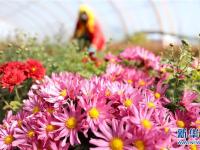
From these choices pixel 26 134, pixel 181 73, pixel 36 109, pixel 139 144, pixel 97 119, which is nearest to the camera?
pixel 139 144

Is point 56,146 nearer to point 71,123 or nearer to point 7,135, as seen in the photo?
point 71,123

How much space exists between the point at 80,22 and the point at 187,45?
16.2 feet

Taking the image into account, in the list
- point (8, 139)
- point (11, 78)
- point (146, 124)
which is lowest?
point (8, 139)

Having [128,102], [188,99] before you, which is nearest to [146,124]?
[128,102]

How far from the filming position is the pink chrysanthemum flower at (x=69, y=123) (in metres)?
1.60

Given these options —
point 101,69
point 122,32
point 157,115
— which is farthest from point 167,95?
point 122,32

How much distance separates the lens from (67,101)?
1.76 metres

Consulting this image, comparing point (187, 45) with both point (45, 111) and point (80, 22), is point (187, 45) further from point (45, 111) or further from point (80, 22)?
point (80, 22)

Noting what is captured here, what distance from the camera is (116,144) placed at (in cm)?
149

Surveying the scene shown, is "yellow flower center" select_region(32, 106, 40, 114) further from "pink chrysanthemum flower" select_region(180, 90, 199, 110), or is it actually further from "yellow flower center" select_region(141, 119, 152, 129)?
"pink chrysanthemum flower" select_region(180, 90, 199, 110)

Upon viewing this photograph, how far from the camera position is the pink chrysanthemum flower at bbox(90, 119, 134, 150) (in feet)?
4.87

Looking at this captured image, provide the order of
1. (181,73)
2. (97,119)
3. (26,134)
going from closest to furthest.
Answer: (97,119) → (26,134) → (181,73)

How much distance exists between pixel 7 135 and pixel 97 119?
1.43ft

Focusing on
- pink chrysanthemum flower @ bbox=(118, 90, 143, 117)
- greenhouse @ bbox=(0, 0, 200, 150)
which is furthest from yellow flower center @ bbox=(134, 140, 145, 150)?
pink chrysanthemum flower @ bbox=(118, 90, 143, 117)
